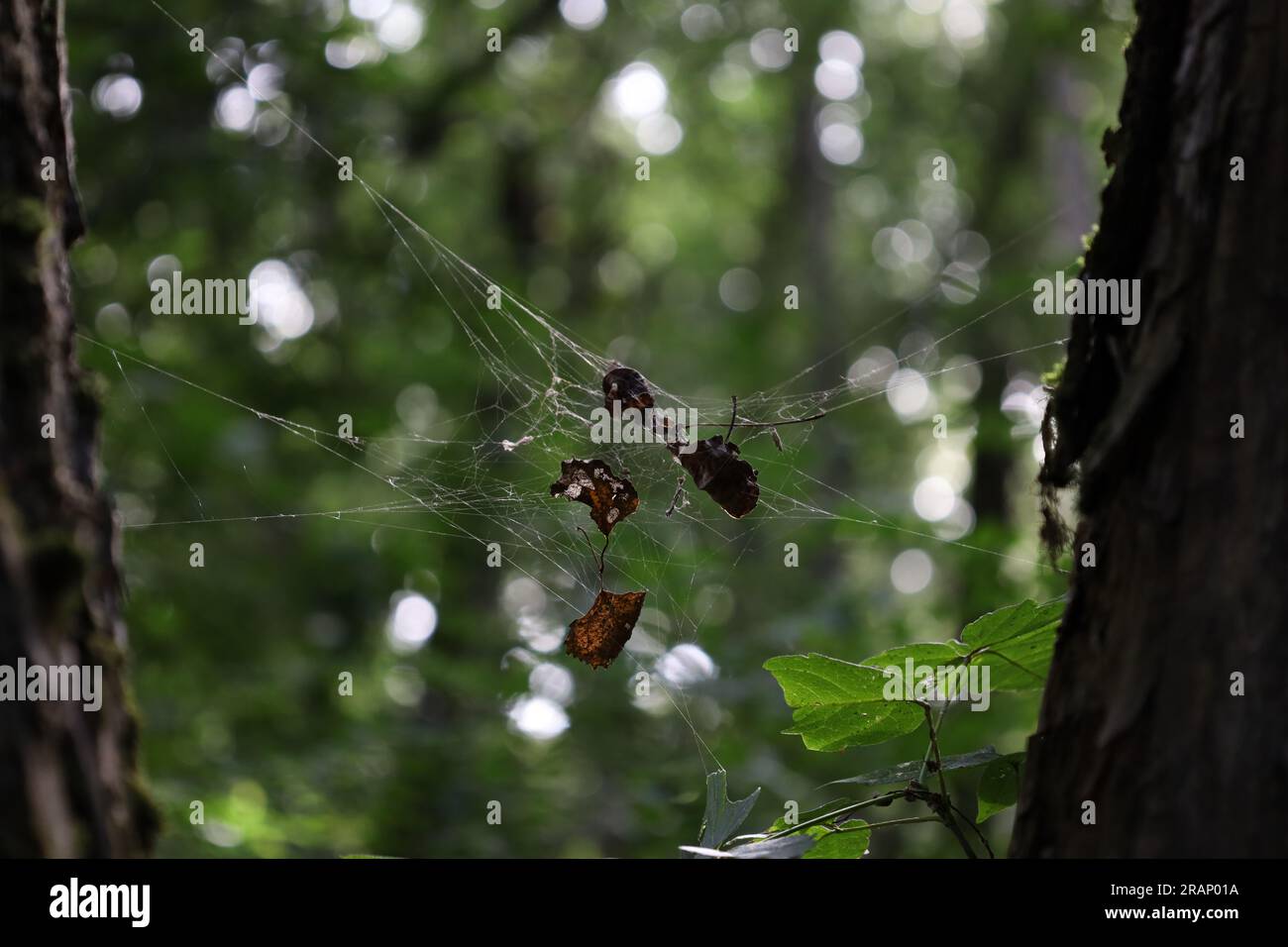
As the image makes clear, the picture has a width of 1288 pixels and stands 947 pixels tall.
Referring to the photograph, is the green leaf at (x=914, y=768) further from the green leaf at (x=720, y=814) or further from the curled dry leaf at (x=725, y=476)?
the curled dry leaf at (x=725, y=476)

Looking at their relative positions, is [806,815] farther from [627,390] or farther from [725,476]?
[627,390]

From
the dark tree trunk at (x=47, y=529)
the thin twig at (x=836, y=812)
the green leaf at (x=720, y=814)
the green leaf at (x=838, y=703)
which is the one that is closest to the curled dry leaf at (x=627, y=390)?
the green leaf at (x=838, y=703)

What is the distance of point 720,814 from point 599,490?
2.92 feet

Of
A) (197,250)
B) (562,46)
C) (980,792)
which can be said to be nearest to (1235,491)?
(980,792)

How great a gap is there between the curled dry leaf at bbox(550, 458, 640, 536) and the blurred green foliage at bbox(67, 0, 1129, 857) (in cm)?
81

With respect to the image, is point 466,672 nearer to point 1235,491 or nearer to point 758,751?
point 758,751

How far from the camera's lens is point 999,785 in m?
1.76

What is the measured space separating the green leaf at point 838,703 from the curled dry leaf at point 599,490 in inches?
25.4

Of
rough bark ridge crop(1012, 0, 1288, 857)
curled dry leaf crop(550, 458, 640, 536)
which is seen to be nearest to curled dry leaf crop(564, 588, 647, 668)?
curled dry leaf crop(550, 458, 640, 536)

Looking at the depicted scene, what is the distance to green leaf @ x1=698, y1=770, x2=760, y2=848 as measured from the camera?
1.59 m

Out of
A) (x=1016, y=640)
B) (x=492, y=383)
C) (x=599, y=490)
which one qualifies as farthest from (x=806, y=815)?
(x=492, y=383)

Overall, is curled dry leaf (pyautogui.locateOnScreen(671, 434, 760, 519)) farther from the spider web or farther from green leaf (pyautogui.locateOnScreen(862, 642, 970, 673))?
green leaf (pyautogui.locateOnScreen(862, 642, 970, 673))
